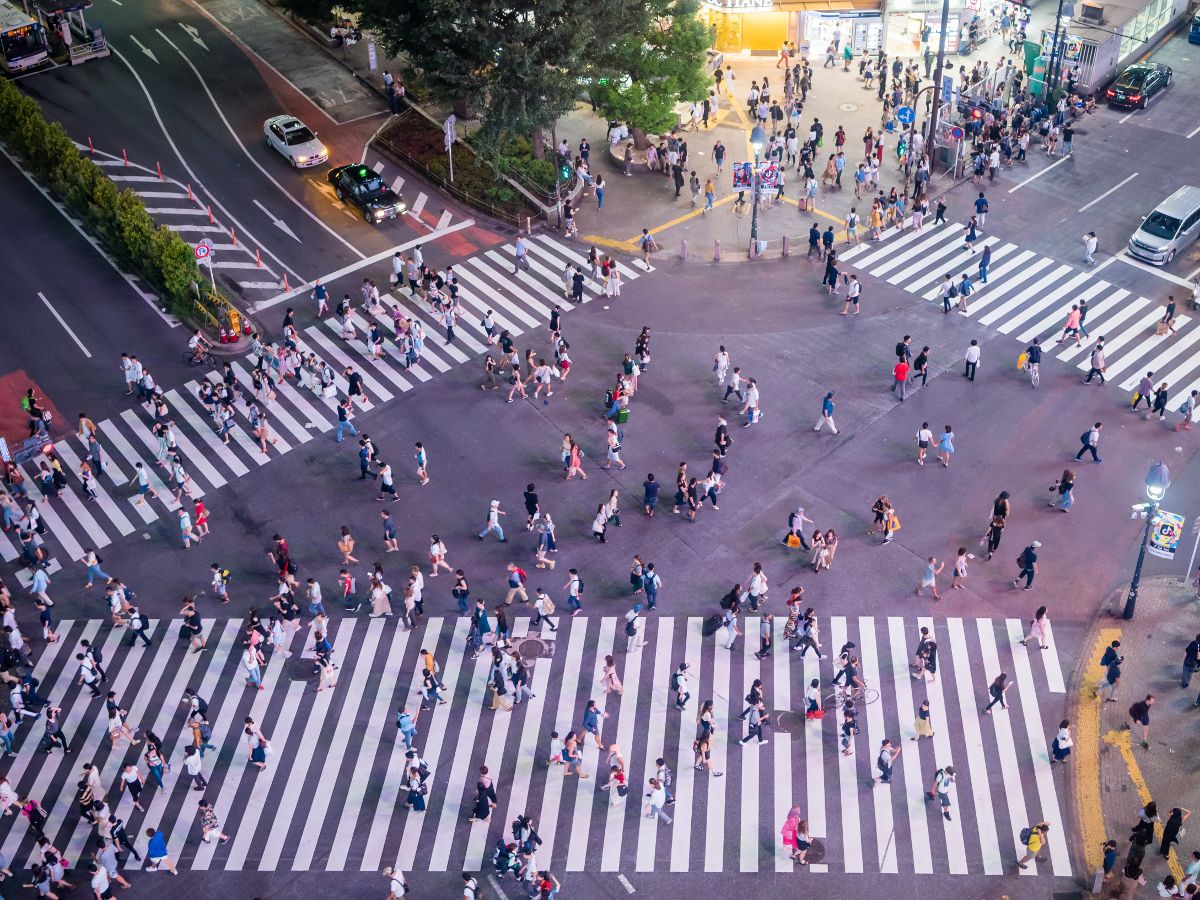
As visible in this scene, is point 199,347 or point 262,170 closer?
point 199,347

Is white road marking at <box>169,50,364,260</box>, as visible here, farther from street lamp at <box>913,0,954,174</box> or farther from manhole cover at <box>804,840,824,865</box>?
manhole cover at <box>804,840,824,865</box>

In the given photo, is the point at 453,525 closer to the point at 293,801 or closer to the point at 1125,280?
the point at 293,801


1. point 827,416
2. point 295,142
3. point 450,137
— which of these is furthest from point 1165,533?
point 295,142

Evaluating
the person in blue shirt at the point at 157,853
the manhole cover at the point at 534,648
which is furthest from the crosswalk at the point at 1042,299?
the person in blue shirt at the point at 157,853

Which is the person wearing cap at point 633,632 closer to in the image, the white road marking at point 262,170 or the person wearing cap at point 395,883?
the person wearing cap at point 395,883

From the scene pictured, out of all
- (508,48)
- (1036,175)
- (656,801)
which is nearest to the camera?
(656,801)

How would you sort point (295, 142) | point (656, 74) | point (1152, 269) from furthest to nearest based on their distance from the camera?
point (295, 142), point (656, 74), point (1152, 269)

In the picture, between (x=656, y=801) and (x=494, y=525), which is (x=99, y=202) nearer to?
(x=494, y=525)

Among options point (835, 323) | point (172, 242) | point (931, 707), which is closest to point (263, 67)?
point (172, 242)
